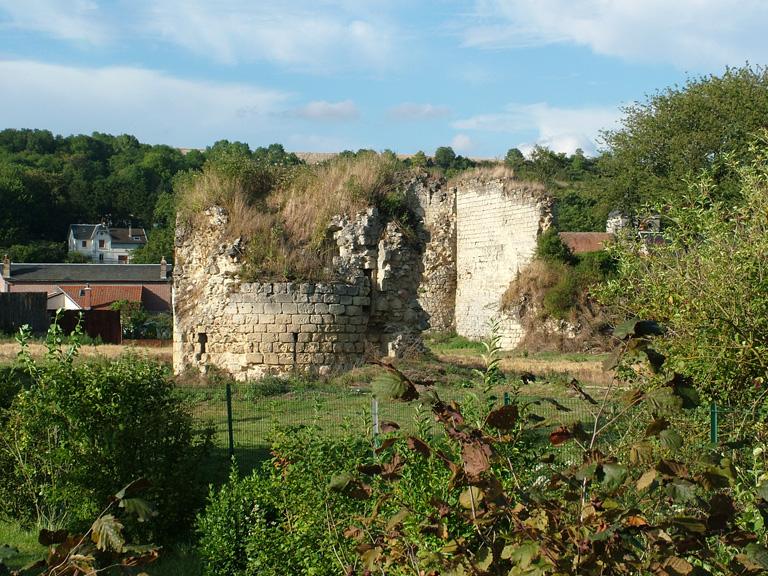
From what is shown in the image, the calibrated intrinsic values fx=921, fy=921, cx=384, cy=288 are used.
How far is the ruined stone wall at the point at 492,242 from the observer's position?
27484 mm

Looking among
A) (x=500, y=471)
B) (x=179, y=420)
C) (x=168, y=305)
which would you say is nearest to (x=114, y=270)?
(x=168, y=305)

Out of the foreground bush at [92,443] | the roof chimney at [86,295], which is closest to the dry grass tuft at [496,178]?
the foreground bush at [92,443]

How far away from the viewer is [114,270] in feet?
208

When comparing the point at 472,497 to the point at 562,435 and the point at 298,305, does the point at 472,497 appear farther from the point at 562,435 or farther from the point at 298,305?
the point at 298,305

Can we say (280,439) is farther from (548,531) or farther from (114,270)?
(114,270)

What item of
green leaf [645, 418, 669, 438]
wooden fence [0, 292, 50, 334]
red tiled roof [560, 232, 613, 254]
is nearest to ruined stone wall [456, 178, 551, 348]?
red tiled roof [560, 232, 613, 254]

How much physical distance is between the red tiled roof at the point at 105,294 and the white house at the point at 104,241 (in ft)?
77.9

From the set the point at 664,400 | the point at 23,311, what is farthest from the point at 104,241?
the point at 664,400

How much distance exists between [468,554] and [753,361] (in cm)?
422

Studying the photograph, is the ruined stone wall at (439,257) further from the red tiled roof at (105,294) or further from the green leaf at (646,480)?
the red tiled roof at (105,294)

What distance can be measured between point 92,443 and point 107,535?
483 cm

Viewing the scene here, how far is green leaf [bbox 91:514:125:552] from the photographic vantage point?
117 inches

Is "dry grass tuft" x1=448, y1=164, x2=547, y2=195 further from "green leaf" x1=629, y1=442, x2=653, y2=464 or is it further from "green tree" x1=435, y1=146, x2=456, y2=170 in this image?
"green tree" x1=435, y1=146, x2=456, y2=170

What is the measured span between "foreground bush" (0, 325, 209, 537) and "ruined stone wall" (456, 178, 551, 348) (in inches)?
783
